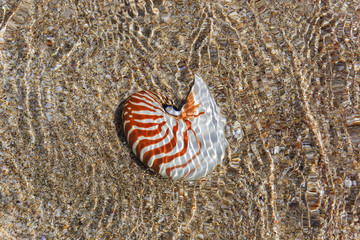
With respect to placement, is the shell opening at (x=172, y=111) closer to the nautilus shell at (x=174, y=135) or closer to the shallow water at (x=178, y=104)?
the nautilus shell at (x=174, y=135)

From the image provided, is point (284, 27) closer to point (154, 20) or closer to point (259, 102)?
point (259, 102)

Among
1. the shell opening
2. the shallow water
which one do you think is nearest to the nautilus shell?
the shell opening

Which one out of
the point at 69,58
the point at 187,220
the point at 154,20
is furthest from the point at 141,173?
the point at 154,20

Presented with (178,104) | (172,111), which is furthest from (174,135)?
(178,104)

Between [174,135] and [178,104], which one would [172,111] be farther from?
[174,135]

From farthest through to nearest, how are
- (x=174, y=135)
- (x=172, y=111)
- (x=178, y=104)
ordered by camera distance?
(x=178, y=104)
(x=172, y=111)
(x=174, y=135)

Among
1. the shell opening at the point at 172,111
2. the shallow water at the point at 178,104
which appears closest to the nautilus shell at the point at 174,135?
the shell opening at the point at 172,111
